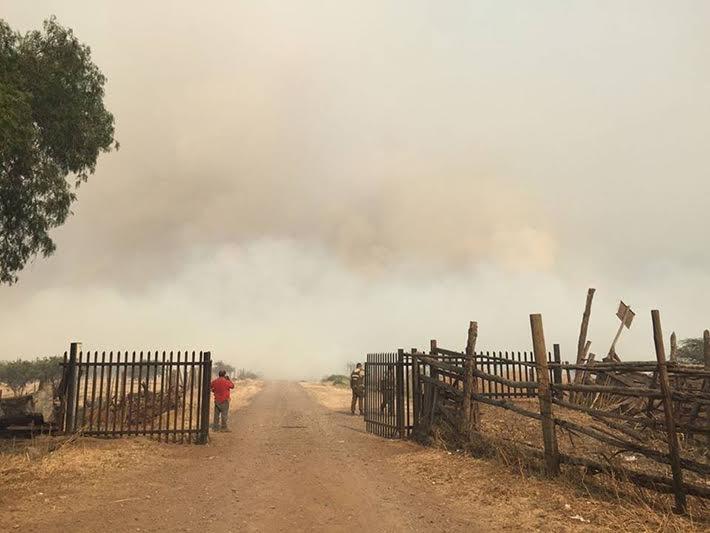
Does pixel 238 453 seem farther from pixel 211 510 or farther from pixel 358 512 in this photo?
pixel 358 512

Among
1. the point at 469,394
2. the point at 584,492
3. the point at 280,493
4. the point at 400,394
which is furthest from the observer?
the point at 400,394

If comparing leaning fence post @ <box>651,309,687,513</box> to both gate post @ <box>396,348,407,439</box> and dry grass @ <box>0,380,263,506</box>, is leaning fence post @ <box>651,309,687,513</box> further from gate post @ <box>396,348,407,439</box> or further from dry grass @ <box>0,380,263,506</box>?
dry grass @ <box>0,380,263,506</box>

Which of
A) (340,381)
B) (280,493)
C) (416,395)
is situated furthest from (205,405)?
(340,381)

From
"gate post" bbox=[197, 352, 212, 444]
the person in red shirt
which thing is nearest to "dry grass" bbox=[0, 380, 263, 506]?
"gate post" bbox=[197, 352, 212, 444]

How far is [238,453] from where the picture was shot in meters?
12.7

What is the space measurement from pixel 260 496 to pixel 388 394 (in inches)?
298

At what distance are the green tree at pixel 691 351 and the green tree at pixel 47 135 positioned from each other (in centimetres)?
5653

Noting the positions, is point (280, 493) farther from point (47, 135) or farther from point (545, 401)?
point (47, 135)

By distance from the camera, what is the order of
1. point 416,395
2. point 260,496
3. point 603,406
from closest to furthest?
point 260,496 → point 416,395 → point 603,406

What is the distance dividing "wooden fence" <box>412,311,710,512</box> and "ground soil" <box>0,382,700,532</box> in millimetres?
741

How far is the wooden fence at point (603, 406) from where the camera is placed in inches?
283

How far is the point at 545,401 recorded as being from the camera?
9.22 meters

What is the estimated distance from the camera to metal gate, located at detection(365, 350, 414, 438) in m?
14.8

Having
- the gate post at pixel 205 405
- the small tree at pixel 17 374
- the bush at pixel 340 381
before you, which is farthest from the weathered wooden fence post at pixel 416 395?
the small tree at pixel 17 374
